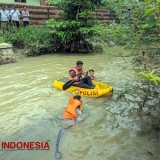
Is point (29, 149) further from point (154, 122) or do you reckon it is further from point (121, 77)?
point (121, 77)

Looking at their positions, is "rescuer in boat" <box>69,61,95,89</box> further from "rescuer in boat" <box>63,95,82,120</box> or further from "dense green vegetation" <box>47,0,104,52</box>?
"dense green vegetation" <box>47,0,104,52</box>

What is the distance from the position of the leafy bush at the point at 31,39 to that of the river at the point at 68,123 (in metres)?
4.66

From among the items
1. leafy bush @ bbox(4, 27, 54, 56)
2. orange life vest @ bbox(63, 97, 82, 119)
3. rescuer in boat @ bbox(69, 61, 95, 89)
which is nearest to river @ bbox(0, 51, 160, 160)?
orange life vest @ bbox(63, 97, 82, 119)

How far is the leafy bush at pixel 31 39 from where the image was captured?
582 inches

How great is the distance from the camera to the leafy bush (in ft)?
48.5

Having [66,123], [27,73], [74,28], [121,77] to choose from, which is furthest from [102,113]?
[74,28]

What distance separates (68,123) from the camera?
6.41 metres

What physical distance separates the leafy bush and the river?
4659 millimetres

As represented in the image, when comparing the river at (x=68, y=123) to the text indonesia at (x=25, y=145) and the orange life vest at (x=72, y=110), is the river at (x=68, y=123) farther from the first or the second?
the orange life vest at (x=72, y=110)

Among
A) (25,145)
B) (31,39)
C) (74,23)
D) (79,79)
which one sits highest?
(74,23)

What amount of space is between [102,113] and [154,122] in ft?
4.94

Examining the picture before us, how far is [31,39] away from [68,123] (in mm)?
9855

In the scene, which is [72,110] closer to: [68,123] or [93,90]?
[68,123]

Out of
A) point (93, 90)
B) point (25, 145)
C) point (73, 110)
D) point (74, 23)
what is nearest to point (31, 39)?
point (74, 23)
